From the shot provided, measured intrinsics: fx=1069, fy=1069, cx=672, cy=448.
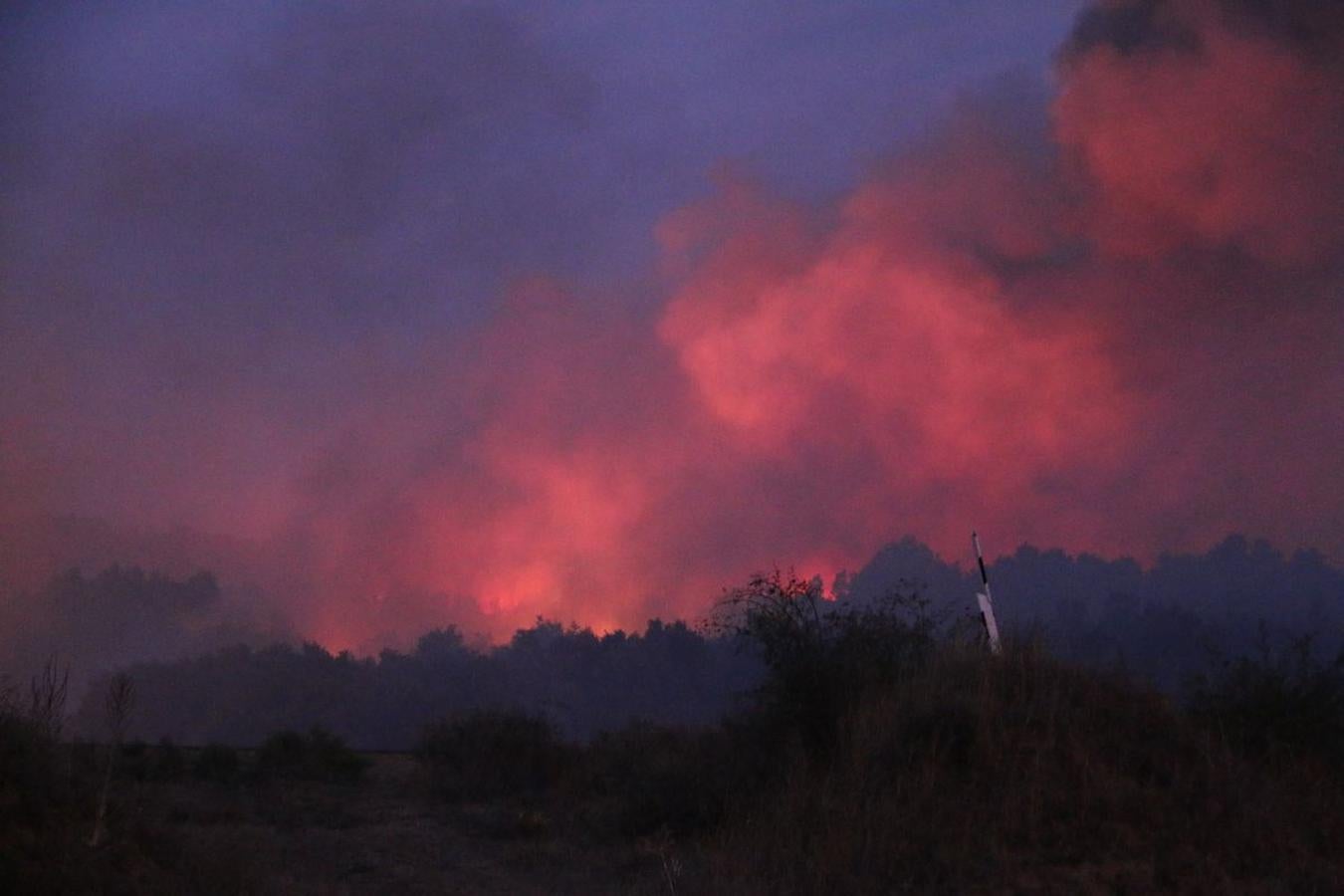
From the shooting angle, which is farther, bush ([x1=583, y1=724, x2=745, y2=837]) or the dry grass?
bush ([x1=583, y1=724, x2=745, y2=837])

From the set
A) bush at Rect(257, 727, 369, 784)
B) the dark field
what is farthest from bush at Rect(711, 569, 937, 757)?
bush at Rect(257, 727, 369, 784)

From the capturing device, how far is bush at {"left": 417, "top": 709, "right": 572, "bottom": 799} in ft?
61.2

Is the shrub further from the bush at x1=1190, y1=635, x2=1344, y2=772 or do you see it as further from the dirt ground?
the bush at x1=1190, y1=635, x2=1344, y2=772

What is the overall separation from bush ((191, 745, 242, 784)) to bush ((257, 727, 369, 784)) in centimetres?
48

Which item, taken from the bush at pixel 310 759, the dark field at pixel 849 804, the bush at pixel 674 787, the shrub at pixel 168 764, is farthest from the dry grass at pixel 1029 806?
the shrub at pixel 168 764

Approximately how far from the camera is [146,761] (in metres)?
19.1

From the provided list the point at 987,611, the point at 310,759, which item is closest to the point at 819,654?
the point at 987,611

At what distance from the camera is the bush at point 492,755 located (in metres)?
18.6

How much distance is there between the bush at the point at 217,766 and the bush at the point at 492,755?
339cm

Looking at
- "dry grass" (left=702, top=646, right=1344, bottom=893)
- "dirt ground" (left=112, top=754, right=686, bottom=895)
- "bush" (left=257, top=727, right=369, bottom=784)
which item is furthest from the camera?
"bush" (left=257, top=727, right=369, bottom=784)

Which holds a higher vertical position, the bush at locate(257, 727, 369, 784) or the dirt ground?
the bush at locate(257, 727, 369, 784)

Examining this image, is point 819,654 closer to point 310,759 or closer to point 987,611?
point 987,611

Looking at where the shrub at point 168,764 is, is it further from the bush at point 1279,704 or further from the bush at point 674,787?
the bush at point 1279,704

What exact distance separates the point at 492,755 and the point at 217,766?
4969 mm
